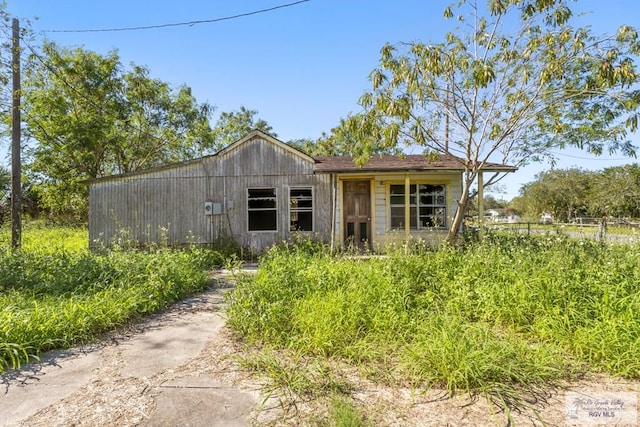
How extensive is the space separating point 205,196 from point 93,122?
377 inches

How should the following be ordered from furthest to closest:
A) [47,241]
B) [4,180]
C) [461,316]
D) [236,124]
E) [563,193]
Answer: [563,193], [236,124], [4,180], [47,241], [461,316]

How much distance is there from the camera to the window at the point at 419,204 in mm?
9953

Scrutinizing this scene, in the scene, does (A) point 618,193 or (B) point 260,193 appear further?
(A) point 618,193

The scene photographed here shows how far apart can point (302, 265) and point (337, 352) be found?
2.39m

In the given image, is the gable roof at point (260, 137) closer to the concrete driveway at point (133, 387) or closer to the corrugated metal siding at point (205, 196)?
the corrugated metal siding at point (205, 196)

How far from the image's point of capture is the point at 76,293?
4.67m

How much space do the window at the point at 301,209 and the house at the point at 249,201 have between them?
0.03 m

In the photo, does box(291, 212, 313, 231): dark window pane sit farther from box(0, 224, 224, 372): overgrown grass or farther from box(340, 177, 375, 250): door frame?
box(0, 224, 224, 372): overgrown grass

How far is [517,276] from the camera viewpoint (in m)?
4.30

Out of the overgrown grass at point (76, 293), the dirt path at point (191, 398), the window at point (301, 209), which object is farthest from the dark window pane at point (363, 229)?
the dirt path at point (191, 398)

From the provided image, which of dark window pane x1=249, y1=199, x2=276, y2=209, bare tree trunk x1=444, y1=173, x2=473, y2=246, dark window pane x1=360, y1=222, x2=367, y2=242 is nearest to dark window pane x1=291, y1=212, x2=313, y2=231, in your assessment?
dark window pane x1=249, y1=199, x2=276, y2=209

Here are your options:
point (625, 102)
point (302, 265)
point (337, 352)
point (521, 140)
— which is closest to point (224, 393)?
point (337, 352)

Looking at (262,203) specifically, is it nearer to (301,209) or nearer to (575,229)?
(301,209)

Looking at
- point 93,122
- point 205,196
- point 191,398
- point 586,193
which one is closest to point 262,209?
point 205,196
